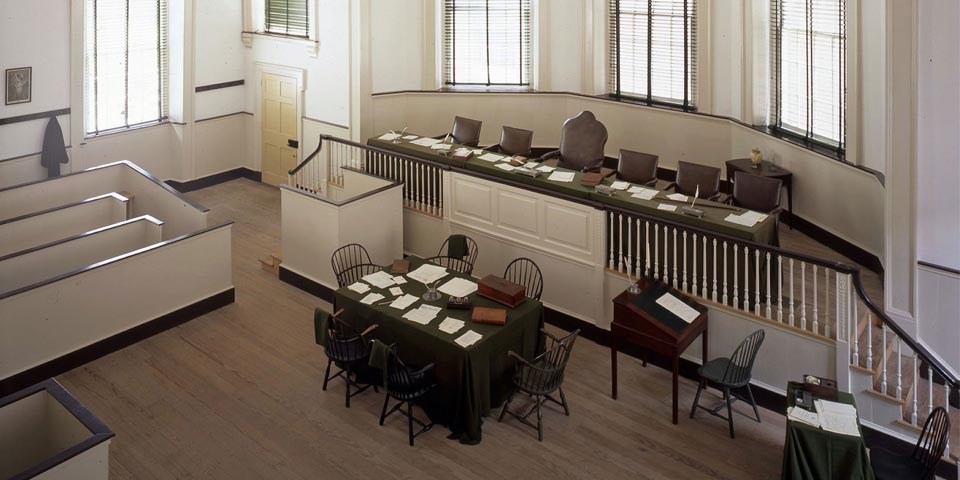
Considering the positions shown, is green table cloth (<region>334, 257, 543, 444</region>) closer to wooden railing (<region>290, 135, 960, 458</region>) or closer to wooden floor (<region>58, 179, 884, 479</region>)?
wooden floor (<region>58, 179, 884, 479</region>)

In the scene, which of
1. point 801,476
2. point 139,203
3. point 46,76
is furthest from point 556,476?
point 46,76

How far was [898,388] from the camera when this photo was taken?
6625mm

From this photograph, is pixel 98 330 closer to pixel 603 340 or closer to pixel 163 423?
pixel 163 423

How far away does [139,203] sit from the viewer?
1088cm

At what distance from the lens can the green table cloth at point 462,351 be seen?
7023mm

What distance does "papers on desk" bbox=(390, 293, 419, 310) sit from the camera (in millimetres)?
7654

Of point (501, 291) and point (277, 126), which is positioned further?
point (277, 126)

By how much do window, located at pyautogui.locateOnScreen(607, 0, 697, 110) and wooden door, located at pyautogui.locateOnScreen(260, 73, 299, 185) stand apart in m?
4.92

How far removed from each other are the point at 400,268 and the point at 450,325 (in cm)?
131

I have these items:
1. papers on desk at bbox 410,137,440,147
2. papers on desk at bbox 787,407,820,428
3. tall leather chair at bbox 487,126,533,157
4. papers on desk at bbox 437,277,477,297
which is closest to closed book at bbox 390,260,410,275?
papers on desk at bbox 437,277,477,297

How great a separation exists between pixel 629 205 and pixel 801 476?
11.3 ft

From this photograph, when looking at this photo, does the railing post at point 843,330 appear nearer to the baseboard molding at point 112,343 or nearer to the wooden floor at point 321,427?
the wooden floor at point 321,427

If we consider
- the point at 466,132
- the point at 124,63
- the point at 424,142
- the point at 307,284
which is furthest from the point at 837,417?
the point at 124,63

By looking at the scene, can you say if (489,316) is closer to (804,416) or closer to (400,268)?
(400,268)
